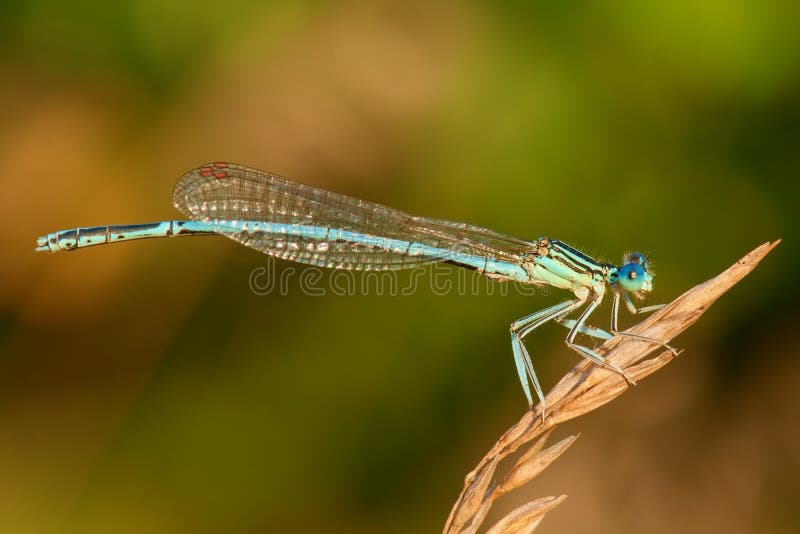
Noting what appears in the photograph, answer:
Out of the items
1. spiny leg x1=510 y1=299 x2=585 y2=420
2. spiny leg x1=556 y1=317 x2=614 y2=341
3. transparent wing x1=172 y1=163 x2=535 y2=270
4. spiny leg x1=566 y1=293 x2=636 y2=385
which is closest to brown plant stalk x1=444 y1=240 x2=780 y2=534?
spiny leg x1=566 y1=293 x2=636 y2=385

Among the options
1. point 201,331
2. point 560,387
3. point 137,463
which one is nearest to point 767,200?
point 560,387

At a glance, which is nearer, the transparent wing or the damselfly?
the damselfly

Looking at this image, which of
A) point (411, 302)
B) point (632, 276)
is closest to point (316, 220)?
point (411, 302)

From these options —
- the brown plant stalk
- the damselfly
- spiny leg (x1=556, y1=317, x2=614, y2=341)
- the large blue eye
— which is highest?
the damselfly

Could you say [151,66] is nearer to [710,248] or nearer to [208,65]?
[208,65]

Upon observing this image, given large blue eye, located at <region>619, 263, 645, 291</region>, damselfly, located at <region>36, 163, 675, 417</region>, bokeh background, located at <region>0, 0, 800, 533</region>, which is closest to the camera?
bokeh background, located at <region>0, 0, 800, 533</region>

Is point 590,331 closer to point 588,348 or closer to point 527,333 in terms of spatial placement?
point 527,333

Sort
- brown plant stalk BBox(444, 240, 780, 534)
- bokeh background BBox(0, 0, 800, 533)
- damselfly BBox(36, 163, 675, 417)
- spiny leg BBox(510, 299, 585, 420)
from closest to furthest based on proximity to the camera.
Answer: brown plant stalk BBox(444, 240, 780, 534), spiny leg BBox(510, 299, 585, 420), bokeh background BBox(0, 0, 800, 533), damselfly BBox(36, 163, 675, 417)

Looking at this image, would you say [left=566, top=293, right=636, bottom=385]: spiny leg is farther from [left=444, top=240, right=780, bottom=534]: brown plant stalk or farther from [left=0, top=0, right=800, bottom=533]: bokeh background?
[left=0, top=0, right=800, bottom=533]: bokeh background

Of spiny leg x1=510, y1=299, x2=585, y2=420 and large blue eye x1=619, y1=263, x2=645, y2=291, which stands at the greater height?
large blue eye x1=619, y1=263, x2=645, y2=291
